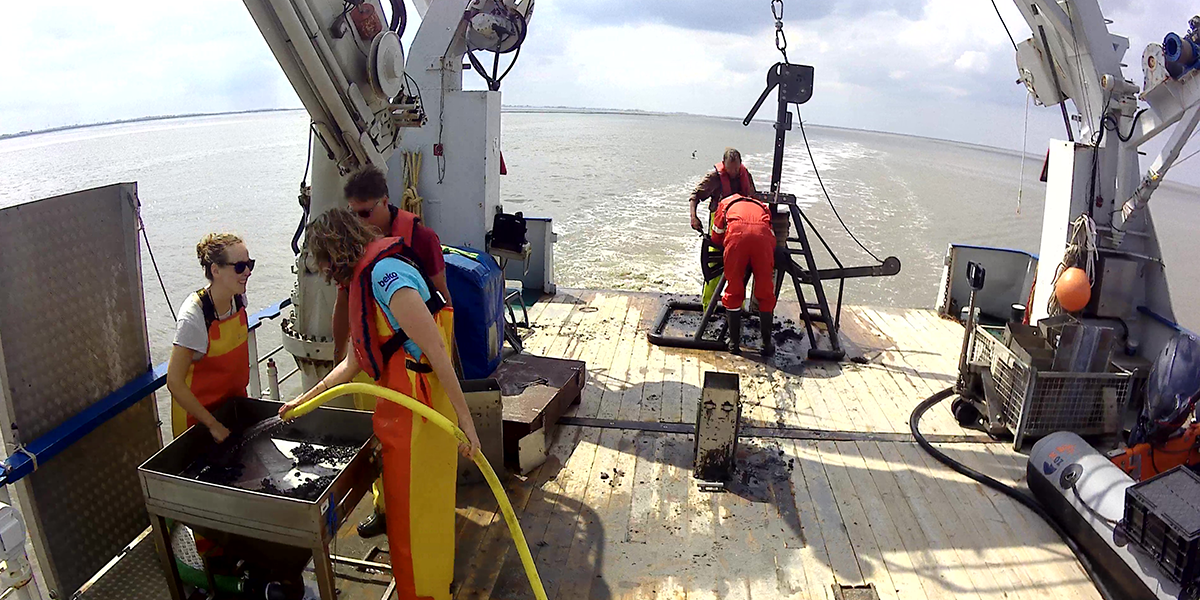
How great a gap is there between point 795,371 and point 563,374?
86.2 inches

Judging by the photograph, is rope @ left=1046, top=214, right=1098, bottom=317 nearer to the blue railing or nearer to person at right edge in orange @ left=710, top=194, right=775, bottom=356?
person at right edge in orange @ left=710, top=194, right=775, bottom=356

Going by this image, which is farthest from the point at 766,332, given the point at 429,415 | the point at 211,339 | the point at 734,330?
the point at 211,339

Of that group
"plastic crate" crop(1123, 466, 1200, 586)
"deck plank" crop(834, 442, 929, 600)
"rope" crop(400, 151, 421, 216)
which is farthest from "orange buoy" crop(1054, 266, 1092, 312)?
"rope" crop(400, 151, 421, 216)

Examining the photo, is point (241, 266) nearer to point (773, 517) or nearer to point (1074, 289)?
point (773, 517)

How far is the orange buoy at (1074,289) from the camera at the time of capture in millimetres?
4938

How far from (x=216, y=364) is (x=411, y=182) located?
9.00 feet

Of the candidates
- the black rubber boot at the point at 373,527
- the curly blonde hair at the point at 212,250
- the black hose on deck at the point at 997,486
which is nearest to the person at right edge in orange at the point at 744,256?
the black hose on deck at the point at 997,486

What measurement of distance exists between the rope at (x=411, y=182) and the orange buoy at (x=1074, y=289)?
4821mm

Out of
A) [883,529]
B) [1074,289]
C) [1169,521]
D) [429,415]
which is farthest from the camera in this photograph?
[1074,289]

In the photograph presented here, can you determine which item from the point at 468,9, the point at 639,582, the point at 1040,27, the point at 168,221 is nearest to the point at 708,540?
the point at 639,582

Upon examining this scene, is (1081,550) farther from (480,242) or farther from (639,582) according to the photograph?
(480,242)

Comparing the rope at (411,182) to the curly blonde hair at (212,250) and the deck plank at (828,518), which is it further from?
the deck plank at (828,518)

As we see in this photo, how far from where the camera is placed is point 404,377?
8.14 ft

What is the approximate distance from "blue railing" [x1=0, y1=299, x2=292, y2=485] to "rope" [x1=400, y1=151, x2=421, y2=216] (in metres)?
2.45
